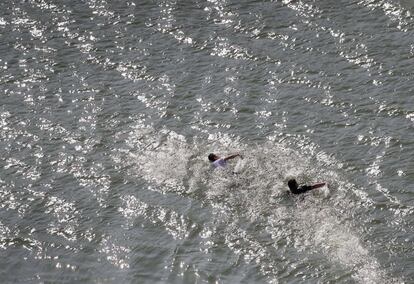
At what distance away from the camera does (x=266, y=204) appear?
795 inches

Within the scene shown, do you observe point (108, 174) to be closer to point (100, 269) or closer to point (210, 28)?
point (100, 269)

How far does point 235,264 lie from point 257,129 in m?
6.46

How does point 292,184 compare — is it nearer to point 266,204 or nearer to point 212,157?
point 266,204

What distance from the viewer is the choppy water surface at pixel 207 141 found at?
18750 millimetres

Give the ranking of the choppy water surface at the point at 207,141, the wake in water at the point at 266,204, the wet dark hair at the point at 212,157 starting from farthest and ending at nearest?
the wet dark hair at the point at 212,157 → the choppy water surface at the point at 207,141 → the wake in water at the point at 266,204

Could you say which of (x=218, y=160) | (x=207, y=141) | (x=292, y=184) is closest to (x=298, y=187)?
(x=292, y=184)

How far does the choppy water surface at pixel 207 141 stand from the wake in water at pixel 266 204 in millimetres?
54

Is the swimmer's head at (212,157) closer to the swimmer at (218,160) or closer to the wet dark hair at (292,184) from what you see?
the swimmer at (218,160)

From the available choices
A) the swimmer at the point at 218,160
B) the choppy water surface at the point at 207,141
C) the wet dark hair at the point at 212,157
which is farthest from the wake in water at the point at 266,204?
the wet dark hair at the point at 212,157

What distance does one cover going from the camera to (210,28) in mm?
30281

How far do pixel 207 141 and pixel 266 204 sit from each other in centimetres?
415

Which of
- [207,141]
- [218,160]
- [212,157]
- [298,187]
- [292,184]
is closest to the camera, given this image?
[292,184]

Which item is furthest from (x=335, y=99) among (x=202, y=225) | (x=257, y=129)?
(x=202, y=225)

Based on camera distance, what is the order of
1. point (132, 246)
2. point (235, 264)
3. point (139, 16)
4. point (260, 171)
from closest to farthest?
point (235, 264) < point (132, 246) < point (260, 171) < point (139, 16)
